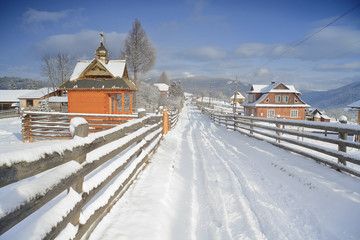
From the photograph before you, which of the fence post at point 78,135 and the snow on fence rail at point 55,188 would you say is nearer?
the snow on fence rail at point 55,188

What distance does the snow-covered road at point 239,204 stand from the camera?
2.65 m

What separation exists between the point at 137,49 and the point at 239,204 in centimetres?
3204

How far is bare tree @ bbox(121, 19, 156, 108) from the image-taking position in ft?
103

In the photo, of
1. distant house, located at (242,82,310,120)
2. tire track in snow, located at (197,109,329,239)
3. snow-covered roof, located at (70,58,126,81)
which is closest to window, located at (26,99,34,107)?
snow-covered roof, located at (70,58,126,81)

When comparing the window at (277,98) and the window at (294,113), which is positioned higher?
the window at (277,98)

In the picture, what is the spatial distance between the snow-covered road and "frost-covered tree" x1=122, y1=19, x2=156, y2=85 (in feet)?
96.1

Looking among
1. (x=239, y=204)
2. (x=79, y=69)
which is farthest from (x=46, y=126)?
(x=239, y=204)

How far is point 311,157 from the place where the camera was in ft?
17.4

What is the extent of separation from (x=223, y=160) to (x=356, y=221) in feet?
11.8

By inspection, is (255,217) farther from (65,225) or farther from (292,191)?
(65,225)

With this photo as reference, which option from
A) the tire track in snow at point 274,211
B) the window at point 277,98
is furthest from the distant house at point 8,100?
the tire track in snow at point 274,211

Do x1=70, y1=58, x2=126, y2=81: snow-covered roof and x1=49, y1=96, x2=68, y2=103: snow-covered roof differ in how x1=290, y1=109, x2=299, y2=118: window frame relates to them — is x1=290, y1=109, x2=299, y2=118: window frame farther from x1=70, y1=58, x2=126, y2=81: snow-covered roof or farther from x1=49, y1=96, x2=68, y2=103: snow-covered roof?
x1=49, y1=96, x2=68, y2=103: snow-covered roof

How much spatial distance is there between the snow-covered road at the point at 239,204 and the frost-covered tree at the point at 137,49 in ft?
96.1

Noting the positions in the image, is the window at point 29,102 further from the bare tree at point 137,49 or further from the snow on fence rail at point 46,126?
the snow on fence rail at point 46,126
